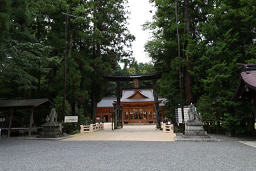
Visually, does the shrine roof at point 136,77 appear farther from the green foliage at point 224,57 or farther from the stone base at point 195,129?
the stone base at point 195,129

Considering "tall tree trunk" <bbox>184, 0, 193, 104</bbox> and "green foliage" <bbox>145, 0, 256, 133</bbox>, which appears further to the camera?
"tall tree trunk" <bbox>184, 0, 193, 104</bbox>

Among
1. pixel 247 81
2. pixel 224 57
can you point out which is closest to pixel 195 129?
pixel 247 81

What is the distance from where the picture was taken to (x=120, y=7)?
18828 millimetres

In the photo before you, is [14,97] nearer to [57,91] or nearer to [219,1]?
[57,91]

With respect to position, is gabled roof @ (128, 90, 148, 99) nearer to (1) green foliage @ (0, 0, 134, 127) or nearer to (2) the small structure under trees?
(1) green foliage @ (0, 0, 134, 127)

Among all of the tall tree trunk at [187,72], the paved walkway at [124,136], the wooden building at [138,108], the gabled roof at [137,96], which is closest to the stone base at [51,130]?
the paved walkway at [124,136]

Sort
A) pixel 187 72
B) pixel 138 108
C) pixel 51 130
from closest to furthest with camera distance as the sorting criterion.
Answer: pixel 51 130, pixel 187 72, pixel 138 108


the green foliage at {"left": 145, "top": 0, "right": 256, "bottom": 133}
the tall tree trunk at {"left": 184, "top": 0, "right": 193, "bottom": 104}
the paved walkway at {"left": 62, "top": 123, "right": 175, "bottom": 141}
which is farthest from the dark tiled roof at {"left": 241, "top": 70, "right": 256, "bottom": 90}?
the tall tree trunk at {"left": 184, "top": 0, "right": 193, "bottom": 104}

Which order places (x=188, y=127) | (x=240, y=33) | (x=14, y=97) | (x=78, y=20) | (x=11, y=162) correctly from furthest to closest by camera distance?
(x=14, y=97) → (x=78, y=20) → (x=240, y=33) → (x=188, y=127) → (x=11, y=162)

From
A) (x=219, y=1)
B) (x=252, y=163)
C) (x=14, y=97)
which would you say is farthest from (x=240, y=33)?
(x=14, y=97)

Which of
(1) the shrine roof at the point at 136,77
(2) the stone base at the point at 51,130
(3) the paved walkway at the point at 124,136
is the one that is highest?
(1) the shrine roof at the point at 136,77

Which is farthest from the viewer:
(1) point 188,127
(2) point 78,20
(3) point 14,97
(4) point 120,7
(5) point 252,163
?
(4) point 120,7

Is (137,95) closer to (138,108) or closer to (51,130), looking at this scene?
(138,108)

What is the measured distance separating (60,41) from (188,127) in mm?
11646
